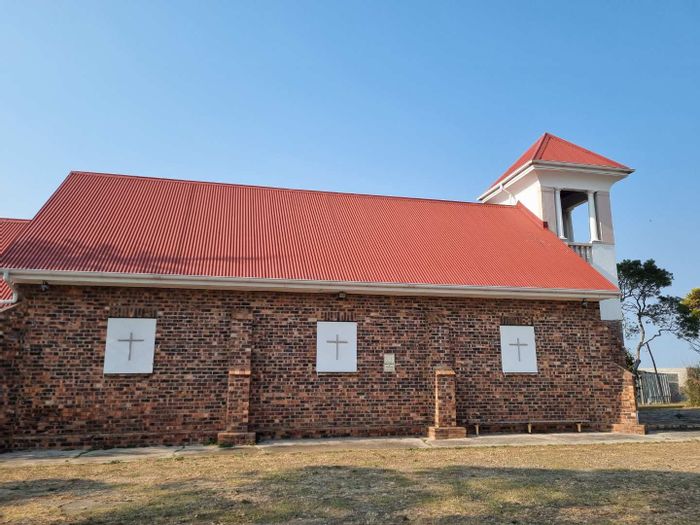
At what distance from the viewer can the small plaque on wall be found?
1251 cm

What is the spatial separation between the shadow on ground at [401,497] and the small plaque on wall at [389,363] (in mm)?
4379

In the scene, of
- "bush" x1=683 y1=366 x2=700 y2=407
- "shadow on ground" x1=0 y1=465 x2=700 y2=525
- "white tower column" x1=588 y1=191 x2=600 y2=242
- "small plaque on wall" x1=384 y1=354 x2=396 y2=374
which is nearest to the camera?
"shadow on ground" x1=0 y1=465 x2=700 y2=525

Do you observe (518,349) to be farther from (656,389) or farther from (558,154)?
(656,389)

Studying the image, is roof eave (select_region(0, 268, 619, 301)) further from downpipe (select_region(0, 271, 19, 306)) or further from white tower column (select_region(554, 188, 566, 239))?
white tower column (select_region(554, 188, 566, 239))

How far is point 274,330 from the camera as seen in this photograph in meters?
12.1

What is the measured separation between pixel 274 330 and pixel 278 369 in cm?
86

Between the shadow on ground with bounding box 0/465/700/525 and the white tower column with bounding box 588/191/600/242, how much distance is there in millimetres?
11320

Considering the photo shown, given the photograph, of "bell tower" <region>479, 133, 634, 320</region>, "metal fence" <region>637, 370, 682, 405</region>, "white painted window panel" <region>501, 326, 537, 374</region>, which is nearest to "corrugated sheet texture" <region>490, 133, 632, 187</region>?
"bell tower" <region>479, 133, 634, 320</region>

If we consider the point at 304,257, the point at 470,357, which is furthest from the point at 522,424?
the point at 304,257

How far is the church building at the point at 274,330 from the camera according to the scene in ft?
36.3

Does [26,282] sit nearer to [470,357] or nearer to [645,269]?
[470,357]

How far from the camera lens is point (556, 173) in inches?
710

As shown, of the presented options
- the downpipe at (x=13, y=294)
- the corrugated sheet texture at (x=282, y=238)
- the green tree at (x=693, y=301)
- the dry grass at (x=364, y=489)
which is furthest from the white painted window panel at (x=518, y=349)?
the green tree at (x=693, y=301)

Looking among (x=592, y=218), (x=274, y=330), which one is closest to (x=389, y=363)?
(x=274, y=330)
